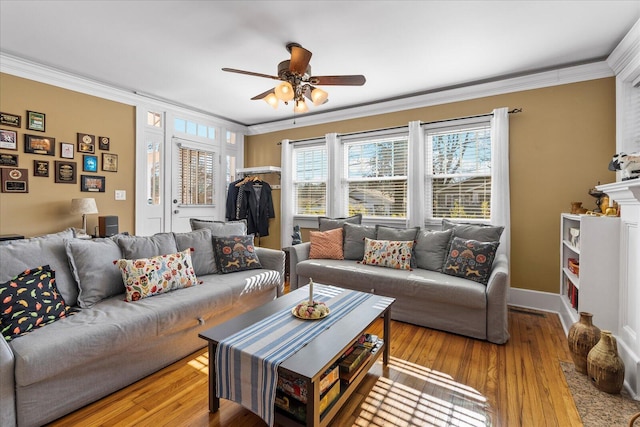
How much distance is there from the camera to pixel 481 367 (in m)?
2.10

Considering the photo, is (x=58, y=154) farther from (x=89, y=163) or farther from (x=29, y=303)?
(x=29, y=303)

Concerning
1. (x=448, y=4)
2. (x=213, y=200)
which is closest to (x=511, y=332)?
(x=448, y=4)

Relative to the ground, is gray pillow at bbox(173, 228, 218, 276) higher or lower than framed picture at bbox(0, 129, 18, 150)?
lower

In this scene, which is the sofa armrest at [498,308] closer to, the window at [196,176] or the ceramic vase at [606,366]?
the ceramic vase at [606,366]

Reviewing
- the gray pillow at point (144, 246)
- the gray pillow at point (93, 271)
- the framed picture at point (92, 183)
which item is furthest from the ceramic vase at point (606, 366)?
the framed picture at point (92, 183)

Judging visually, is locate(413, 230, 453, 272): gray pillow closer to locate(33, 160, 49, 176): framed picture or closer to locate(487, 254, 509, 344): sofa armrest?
locate(487, 254, 509, 344): sofa armrest

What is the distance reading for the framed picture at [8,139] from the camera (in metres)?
2.95

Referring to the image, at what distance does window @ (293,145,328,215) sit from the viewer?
15.5 feet

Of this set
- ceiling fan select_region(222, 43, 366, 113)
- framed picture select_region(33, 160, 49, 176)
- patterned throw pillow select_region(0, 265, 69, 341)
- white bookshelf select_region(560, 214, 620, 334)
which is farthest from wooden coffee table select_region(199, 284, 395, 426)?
framed picture select_region(33, 160, 49, 176)

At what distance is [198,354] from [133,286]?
698mm

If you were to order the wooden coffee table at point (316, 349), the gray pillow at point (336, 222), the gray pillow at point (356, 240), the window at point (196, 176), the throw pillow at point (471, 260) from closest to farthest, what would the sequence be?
the wooden coffee table at point (316, 349), the throw pillow at point (471, 260), the gray pillow at point (356, 240), the gray pillow at point (336, 222), the window at point (196, 176)

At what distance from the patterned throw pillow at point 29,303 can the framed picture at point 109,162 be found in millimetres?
2231

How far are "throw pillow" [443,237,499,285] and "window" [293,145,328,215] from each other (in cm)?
219

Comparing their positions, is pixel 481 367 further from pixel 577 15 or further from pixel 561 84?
pixel 561 84
